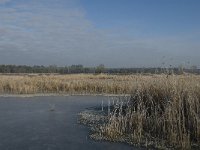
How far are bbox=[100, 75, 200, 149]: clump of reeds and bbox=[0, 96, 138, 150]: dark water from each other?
792 millimetres

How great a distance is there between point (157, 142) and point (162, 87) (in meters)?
2.91

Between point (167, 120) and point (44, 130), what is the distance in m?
4.18

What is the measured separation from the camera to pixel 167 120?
1077 cm

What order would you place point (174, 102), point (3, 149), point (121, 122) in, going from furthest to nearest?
point (121, 122) < point (174, 102) < point (3, 149)

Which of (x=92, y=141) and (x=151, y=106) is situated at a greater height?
(x=151, y=106)

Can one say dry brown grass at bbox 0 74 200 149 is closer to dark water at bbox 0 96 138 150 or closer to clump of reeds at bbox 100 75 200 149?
clump of reeds at bbox 100 75 200 149

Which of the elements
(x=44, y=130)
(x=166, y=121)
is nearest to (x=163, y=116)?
(x=166, y=121)

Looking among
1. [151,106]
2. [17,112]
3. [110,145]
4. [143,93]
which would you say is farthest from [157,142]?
[17,112]

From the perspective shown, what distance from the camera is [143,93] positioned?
45.9 ft

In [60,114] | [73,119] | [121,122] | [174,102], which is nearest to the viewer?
[174,102]

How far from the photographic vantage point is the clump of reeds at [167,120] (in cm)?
1036

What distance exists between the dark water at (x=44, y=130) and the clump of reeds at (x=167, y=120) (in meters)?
0.79

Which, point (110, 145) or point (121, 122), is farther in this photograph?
point (121, 122)

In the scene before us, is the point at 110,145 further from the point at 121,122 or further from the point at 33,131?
the point at 33,131
